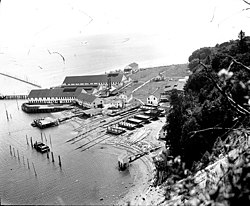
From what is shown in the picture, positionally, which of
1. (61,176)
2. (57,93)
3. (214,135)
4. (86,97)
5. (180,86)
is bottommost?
(61,176)

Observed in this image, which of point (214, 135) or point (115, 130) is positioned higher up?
point (214, 135)

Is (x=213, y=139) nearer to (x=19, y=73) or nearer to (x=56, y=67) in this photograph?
(x=19, y=73)

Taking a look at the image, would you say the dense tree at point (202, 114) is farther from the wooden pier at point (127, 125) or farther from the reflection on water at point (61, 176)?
the wooden pier at point (127, 125)

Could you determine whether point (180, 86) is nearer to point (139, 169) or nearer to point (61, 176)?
point (139, 169)

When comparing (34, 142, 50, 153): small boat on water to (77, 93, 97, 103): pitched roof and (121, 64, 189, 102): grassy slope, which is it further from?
(121, 64, 189, 102): grassy slope

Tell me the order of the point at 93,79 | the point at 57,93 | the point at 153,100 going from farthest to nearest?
the point at 93,79 < the point at 57,93 < the point at 153,100

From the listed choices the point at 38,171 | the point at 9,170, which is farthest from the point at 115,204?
the point at 9,170

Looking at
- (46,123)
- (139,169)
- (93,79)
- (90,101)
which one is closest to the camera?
(139,169)

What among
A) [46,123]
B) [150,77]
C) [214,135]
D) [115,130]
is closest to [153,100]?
[115,130]
